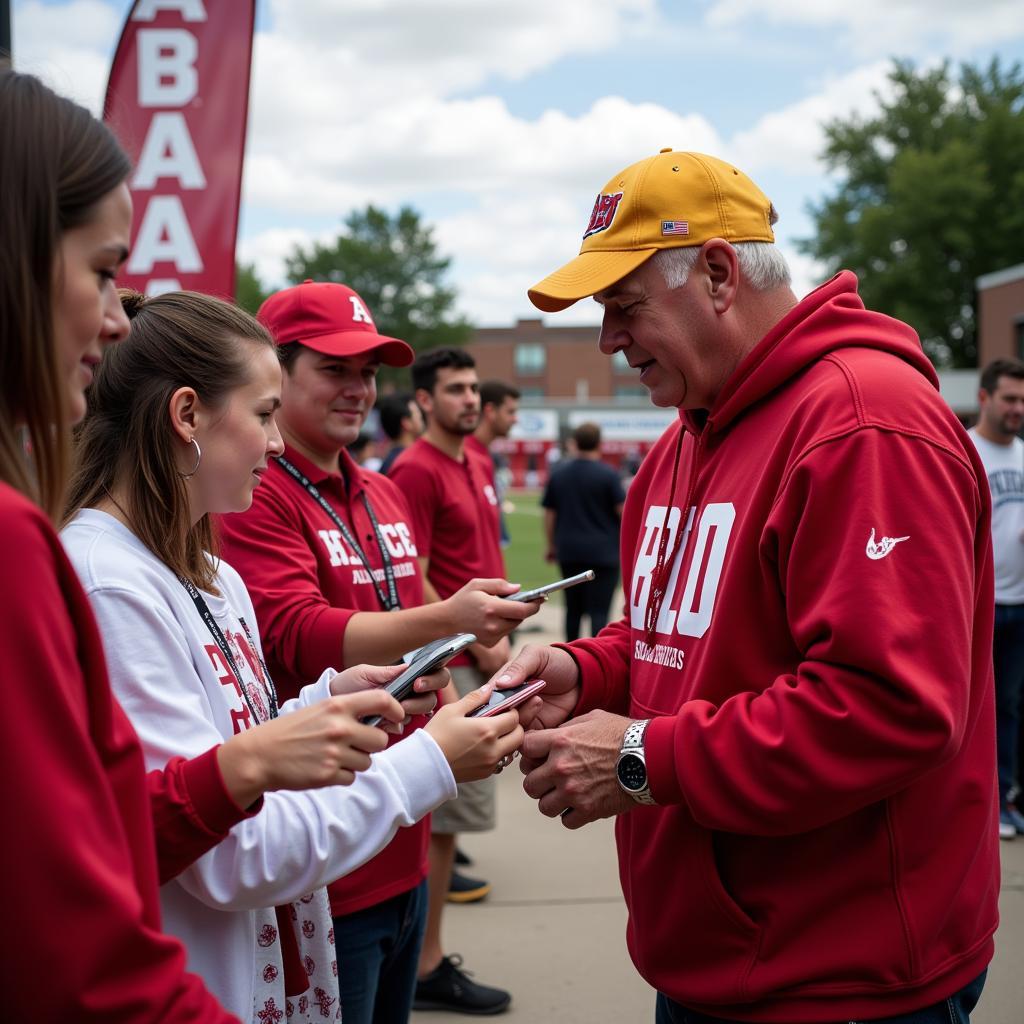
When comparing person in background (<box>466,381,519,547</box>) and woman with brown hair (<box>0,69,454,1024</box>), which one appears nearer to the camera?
woman with brown hair (<box>0,69,454,1024</box>)

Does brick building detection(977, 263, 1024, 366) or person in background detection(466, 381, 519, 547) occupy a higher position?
brick building detection(977, 263, 1024, 366)

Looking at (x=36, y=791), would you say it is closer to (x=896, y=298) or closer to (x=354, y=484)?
(x=354, y=484)

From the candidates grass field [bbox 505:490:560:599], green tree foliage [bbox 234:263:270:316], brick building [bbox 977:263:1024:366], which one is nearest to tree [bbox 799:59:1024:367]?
brick building [bbox 977:263:1024:366]

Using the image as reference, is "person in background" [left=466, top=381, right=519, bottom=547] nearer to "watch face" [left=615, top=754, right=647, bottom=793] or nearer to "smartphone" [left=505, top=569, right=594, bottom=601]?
"smartphone" [left=505, top=569, right=594, bottom=601]

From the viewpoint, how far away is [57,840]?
1078mm

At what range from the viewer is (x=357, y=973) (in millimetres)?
2688

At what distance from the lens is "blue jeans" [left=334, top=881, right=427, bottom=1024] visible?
8.78ft

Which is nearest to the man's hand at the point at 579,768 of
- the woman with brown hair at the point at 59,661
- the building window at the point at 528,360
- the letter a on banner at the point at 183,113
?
the woman with brown hair at the point at 59,661

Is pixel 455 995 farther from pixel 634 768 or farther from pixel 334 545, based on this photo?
pixel 634 768

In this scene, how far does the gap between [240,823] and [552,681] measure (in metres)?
1.01

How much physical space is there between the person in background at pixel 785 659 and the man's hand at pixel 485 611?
1.36 ft

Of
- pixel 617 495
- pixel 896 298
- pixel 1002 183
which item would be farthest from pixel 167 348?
pixel 1002 183

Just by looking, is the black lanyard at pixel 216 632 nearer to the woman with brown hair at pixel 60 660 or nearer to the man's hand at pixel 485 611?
the woman with brown hair at pixel 60 660

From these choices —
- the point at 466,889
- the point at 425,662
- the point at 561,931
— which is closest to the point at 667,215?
the point at 425,662
